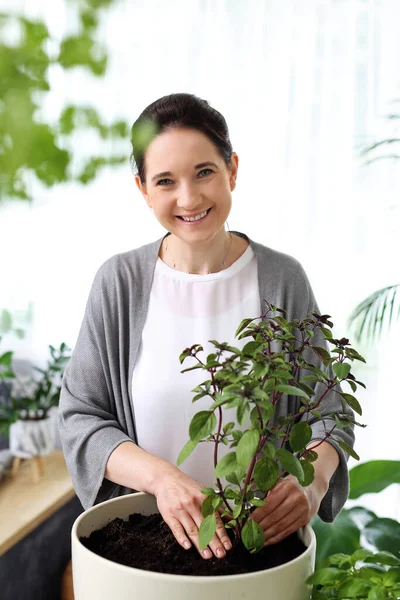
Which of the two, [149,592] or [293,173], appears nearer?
[149,592]

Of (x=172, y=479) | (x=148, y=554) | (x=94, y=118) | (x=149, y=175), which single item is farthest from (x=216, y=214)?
(x=94, y=118)

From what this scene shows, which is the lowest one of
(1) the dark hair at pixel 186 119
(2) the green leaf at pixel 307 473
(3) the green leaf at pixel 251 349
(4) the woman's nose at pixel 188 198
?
(2) the green leaf at pixel 307 473

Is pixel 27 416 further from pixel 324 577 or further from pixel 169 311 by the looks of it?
pixel 324 577

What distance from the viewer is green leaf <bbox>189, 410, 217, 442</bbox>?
0.82 m

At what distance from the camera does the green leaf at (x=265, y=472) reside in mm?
835

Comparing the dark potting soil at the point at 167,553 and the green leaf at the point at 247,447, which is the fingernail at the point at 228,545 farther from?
the green leaf at the point at 247,447

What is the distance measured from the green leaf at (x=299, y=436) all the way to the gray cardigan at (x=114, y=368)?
1.08 feet

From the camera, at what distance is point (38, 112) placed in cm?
25

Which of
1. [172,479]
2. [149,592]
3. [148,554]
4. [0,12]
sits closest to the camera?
[0,12]

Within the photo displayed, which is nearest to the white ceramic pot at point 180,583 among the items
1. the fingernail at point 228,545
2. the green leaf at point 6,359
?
the fingernail at point 228,545

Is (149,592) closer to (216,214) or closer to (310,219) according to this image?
(216,214)

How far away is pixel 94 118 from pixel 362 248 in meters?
2.79

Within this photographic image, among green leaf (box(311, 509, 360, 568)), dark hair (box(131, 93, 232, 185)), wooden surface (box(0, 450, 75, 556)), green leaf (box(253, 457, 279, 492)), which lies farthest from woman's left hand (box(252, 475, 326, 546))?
wooden surface (box(0, 450, 75, 556))

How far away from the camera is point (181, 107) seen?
1.34 m
